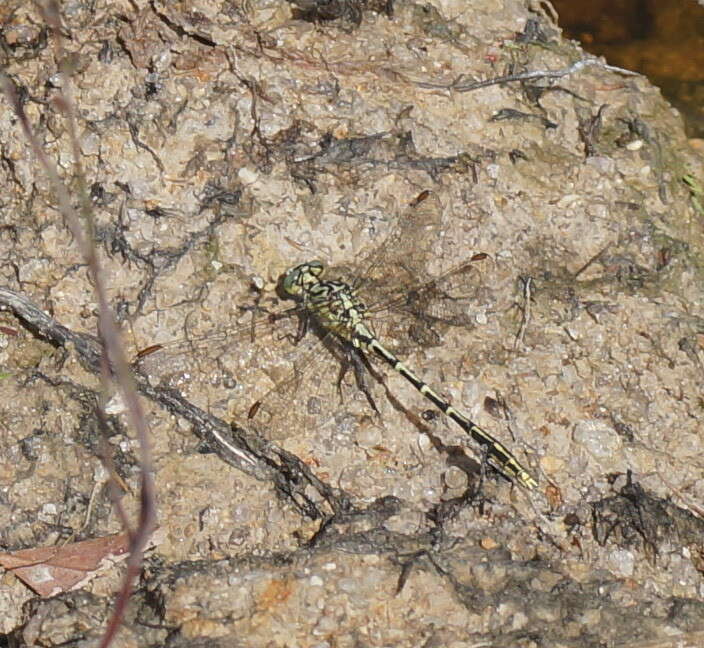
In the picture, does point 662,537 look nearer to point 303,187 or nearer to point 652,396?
point 652,396

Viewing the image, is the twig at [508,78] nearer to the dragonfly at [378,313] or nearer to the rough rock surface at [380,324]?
the rough rock surface at [380,324]

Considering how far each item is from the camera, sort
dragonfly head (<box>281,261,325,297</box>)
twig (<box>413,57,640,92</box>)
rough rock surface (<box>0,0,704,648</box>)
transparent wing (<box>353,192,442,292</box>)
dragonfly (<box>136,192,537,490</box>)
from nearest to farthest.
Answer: rough rock surface (<box>0,0,704,648</box>)
dragonfly (<box>136,192,537,490</box>)
dragonfly head (<box>281,261,325,297</box>)
transparent wing (<box>353,192,442,292</box>)
twig (<box>413,57,640,92</box>)

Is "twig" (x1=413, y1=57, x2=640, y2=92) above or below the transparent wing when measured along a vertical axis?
above

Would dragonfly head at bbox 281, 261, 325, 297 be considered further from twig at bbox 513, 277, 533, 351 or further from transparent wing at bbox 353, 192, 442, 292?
twig at bbox 513, 277, 533, 351

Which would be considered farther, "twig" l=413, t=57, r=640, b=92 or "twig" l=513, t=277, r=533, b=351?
"twig" l=413, t=57, r=640, b=92

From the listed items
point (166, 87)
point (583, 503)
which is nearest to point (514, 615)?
point (583, 503)

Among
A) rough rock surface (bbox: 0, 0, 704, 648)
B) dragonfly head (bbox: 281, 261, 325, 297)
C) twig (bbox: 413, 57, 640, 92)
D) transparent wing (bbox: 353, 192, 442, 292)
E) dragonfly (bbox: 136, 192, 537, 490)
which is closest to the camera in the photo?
rough rock surface (bbox: 0, 0, 704, 648)

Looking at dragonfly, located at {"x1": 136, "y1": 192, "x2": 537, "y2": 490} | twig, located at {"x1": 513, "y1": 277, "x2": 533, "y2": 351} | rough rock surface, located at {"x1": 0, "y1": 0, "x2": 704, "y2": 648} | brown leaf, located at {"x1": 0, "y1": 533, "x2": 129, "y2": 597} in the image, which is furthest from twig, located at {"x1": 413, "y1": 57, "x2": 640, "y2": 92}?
brown leaf, located at {"x1": 0, "y1": 533, "x2": 129, "y2": 597}

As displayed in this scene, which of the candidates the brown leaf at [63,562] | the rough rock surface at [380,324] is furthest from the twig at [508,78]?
the brown leaf at [63,562]
